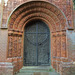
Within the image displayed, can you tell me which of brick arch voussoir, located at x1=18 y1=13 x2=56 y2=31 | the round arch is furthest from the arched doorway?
brick arch voussoir, located at x1=18 y1=13 x2=56 y2=31

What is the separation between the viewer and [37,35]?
599 centimetres

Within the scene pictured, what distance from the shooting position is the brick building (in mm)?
4852

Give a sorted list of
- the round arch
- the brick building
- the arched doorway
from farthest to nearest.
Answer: the arched doorway
the round arch
the brick building

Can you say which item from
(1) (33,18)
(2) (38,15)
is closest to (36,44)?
(1) (33,18)

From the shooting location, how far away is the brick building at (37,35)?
15.9ft

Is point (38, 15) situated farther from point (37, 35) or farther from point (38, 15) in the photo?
point (37, 35)

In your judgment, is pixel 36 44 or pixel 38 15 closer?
pixel 38 15

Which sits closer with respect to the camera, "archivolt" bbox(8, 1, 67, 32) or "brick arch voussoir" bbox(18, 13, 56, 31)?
"archivolt" bbox(8, 1, 67, 32)

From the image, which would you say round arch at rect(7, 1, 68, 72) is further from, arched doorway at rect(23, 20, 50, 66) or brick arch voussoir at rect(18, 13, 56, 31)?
arched doorway at rect(23, 20, 50, 66)

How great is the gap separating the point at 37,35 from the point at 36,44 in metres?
0.58

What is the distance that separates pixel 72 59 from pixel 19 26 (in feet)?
11.3

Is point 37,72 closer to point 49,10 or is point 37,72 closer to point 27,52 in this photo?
point 27,52

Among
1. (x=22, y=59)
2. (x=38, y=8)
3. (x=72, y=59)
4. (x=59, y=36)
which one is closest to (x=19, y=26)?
(x=38, y=8)

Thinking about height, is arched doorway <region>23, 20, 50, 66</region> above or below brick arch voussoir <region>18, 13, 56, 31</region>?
below
